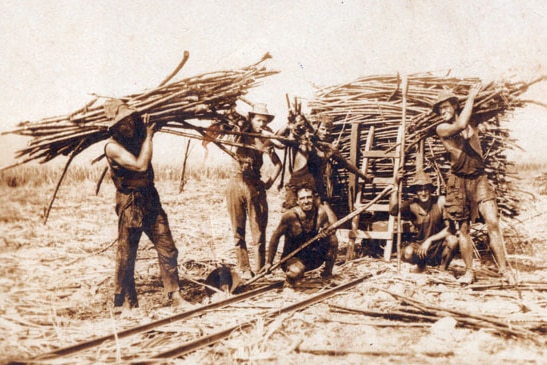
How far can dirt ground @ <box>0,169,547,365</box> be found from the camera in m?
3.48

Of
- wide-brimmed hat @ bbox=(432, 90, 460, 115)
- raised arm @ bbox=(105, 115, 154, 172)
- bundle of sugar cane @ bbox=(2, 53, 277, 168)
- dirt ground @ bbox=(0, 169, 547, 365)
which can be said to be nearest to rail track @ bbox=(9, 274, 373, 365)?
dirt ground @ bbox=(0, 169, 547, 365)

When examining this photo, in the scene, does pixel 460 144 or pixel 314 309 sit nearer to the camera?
pixel 314 309

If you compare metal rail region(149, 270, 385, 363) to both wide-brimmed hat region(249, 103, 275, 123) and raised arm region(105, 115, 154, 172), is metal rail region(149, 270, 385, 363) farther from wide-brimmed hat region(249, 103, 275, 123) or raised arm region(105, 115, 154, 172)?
wide-brimmed hat region(249, 103, 275, 123)

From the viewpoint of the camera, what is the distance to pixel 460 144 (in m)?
5.52

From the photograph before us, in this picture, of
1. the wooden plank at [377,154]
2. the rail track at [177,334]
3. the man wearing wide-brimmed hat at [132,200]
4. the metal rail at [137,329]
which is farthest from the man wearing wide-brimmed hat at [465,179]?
the man wearing wide-brimmed hat at [132,200]

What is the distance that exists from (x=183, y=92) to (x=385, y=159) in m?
3.75

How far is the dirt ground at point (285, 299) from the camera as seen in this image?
348cm

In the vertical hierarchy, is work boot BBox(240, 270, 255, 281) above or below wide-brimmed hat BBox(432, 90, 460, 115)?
below

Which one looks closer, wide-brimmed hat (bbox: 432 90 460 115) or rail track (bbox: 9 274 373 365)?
rail track (bbox: 9 274 373 365)

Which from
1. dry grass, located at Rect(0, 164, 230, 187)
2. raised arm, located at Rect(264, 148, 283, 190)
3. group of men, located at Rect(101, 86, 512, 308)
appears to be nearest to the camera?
group of men, located at Rect(101, 86, 512, 308)

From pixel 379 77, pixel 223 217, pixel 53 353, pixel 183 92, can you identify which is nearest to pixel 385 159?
pixel 379 77

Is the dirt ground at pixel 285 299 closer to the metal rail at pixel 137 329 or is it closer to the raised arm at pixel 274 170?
the metal rail at pixel 137 329

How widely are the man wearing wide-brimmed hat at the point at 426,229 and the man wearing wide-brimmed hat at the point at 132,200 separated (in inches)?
117

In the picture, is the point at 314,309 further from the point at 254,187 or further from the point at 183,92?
the point at 183,92
